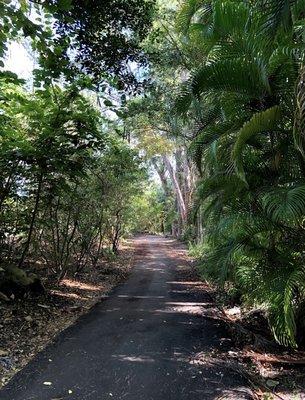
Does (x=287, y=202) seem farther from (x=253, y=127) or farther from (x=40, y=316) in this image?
(x=40, y=316)

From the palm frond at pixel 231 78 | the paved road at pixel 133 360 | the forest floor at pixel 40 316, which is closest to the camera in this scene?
the paved road at pixel 133 360

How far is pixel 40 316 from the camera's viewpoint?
7516mm

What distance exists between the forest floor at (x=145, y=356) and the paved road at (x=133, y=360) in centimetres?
1

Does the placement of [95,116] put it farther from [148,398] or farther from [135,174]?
[135,174]

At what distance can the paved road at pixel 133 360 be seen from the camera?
14.7 feet

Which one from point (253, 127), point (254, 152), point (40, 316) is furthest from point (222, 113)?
point (40, 316)

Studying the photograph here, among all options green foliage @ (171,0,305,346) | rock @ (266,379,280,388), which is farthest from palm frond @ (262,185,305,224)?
rock @ (266,379,280,388)

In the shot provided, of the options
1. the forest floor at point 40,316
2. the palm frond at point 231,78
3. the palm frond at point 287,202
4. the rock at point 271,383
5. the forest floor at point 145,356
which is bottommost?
the rock at point 271,383

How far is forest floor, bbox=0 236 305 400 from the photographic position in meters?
4.56

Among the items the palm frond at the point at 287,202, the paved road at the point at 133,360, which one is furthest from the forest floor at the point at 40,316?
the palm frond at the point at 287,202

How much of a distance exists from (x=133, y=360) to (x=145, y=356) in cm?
24

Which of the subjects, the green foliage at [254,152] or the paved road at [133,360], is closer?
the paved road at [133,360]

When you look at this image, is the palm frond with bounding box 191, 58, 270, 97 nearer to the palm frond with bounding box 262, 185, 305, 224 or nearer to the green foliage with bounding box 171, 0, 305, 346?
the green foliage with bounding box 171, 0, 305, 346

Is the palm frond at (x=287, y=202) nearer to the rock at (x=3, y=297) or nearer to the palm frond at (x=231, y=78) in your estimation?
the palm frond at (x=231, y=78)
